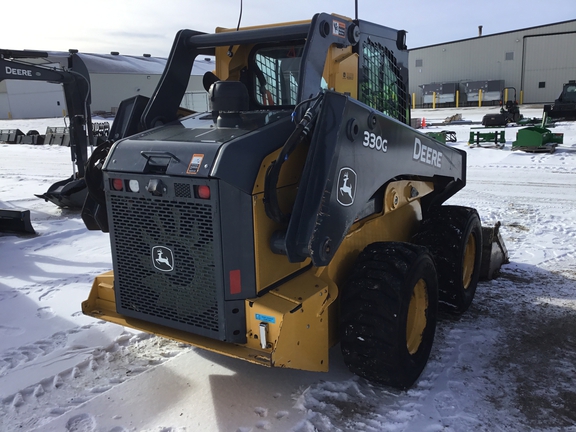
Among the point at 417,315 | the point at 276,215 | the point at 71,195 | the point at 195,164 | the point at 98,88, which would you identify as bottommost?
the point at 417,315

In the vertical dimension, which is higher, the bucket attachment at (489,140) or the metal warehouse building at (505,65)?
the metal warehouse building at (505,65)

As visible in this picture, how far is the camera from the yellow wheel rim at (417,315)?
379 cm

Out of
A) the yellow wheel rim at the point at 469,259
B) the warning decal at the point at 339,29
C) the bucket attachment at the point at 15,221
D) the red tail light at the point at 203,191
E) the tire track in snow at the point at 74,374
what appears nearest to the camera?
the red tail light at the point at 203,191

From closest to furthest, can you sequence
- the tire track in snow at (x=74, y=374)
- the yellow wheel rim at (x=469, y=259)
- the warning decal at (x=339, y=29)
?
the tire track in snow at (x=74, y=374), the warning decal at (x=339, y=29), the yellow wheel rim at (x=469, y=259)

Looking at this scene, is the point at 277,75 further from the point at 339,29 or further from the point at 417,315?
the point at 417,315

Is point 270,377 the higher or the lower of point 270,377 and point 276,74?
the lower

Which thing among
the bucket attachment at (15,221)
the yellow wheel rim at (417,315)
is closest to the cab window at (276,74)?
the yellow wheel rim at (417,315)

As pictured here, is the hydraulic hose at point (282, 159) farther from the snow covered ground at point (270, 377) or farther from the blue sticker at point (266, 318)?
the snow covered ground at point (270, 377)

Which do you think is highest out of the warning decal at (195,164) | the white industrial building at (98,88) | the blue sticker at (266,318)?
the white industrial building at (98,88)

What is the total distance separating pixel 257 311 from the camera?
3021 millimetres

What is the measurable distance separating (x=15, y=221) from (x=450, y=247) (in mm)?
6409

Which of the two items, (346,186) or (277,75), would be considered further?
(277,75)

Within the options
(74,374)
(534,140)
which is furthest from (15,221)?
(534,140)

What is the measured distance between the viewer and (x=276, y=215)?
3018 mm
